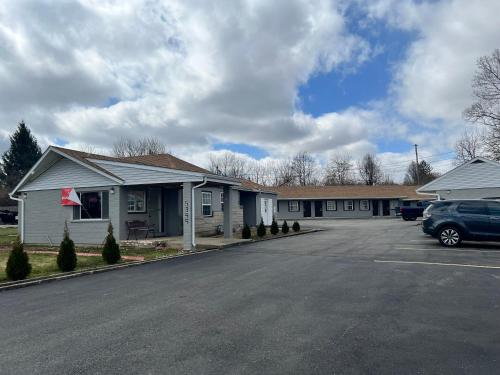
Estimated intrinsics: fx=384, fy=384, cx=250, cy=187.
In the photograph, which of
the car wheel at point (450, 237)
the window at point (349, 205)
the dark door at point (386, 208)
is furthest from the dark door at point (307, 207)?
the car wheel at point (450, 237)

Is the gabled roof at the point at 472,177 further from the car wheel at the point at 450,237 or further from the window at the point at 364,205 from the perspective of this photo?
the window at the point at 364,205

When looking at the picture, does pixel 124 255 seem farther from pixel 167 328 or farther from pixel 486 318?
pixel 486 318

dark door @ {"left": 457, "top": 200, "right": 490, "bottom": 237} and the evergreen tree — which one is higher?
the evergreen tree

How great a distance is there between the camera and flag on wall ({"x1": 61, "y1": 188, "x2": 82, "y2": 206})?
16625mm

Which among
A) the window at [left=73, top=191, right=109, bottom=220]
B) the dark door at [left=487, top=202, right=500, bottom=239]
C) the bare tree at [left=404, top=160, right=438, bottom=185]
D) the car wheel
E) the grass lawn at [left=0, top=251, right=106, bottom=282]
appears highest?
the bare tree at [left=404, top=160, right=438, bottom=185]

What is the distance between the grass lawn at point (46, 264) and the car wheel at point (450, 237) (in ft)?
38.3

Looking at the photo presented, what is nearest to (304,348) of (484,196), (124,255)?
(124,255)

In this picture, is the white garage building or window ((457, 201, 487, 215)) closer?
window ((457, 201, 487, 215))

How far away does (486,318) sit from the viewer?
524 centimetres

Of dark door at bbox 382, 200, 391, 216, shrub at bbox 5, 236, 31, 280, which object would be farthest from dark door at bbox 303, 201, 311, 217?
shrub at bbox 5, 236, 31, 280

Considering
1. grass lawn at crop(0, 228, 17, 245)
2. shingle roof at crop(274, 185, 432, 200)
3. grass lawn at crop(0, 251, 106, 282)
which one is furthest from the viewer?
shingle roof at crop(274, 185, 432, 200)

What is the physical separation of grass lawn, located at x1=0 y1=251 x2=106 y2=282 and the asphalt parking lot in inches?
56.1

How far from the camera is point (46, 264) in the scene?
1113cm

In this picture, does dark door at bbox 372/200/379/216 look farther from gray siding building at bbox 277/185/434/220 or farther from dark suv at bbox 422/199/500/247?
dark suv at bbox 422/199/500/247
